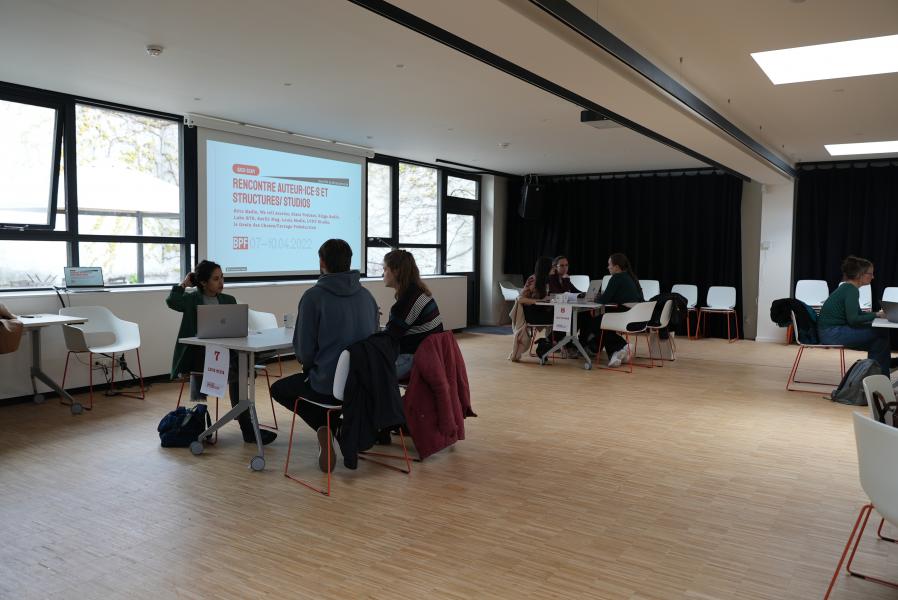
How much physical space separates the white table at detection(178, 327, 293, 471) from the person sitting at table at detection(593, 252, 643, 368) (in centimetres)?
446

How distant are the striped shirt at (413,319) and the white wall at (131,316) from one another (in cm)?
344

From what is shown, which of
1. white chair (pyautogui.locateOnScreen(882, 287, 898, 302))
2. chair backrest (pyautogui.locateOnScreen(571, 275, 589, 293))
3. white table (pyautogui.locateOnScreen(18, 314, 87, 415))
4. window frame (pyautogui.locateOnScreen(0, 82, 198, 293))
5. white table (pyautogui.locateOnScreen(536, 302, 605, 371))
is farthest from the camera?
chair backrest (pyautogui.locateOnScreen(571, 275, 589, 293))

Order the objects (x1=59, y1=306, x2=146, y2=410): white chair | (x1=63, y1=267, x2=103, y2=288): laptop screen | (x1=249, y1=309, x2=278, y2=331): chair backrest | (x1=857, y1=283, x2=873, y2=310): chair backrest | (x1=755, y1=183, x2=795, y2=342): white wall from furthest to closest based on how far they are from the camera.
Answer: (x1=755, y1=183, x2=795, y2=342): white wall → (x1=857, y1=283, x2=873, y2=310): chair backrest → (x1=63, y1=267, x2=103, y2=288): laptop screen → (x1=59, y1=306, x2=146, y2=410): white chair → (x1=249, y1=309, x2=278, y2=331): chair backrest

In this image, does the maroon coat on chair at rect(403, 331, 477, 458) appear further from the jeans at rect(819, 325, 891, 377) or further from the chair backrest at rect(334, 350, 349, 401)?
the jeans at rect(819, 325, 891, 377)

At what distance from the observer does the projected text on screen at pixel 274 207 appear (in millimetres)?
7453

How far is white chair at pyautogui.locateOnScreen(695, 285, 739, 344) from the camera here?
34.5ft

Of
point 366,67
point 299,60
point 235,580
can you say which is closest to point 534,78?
point 366,67

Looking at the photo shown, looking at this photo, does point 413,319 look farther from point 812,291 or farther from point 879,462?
point 812,291

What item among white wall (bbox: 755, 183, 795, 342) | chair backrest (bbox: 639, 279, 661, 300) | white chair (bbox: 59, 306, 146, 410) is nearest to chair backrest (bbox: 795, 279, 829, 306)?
white wall (bbox: 755, 183, 795, 342)

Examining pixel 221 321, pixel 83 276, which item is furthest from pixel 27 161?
pixel 221 321

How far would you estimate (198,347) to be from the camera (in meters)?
4.57

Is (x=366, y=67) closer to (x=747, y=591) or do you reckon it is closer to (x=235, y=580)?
(x=235, y=580)

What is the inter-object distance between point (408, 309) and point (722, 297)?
26.3ft


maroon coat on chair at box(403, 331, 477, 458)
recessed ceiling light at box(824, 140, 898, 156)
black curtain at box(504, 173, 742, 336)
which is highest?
recessed ceiling light at box(824, 140, 898, 156)
